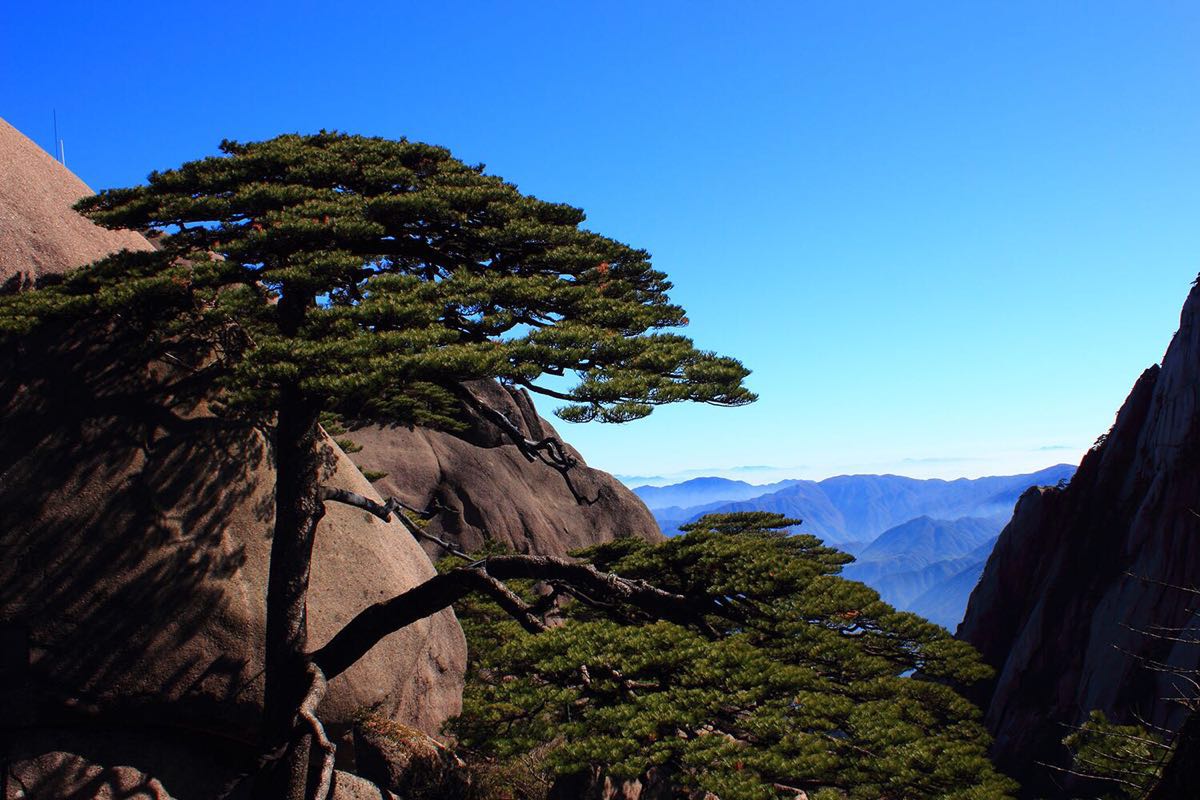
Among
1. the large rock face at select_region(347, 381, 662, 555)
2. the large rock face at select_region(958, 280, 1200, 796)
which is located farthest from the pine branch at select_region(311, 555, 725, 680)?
the large rock face at select_region(958, 280, 1200, 796)

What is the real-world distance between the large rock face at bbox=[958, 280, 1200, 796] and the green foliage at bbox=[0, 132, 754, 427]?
2207 cm

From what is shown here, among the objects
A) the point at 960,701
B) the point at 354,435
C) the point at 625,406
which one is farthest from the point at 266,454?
the point at 354,435

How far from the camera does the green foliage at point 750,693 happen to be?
28.6 ft

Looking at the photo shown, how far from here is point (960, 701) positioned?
1068 centimetres

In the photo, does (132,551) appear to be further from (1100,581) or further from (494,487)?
(1100,581)

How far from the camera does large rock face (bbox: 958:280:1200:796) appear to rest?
89.7 feet

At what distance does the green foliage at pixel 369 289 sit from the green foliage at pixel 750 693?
99.6 inches

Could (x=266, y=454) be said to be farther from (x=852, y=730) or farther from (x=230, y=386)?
(x=852, y=730)

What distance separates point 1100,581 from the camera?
32500 mm

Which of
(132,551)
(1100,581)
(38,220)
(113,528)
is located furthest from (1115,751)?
(1100,581)

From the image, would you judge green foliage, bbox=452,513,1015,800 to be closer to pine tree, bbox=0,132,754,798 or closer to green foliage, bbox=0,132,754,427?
pine tree, bbox=0,132,754,798

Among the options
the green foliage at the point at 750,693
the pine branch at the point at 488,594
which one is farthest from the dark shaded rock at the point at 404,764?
the pine branch at the point at 488,594

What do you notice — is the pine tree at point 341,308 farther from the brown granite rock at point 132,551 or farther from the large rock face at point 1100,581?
the large rock face at point 1100,581

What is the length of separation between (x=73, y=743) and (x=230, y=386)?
4.80 meters
